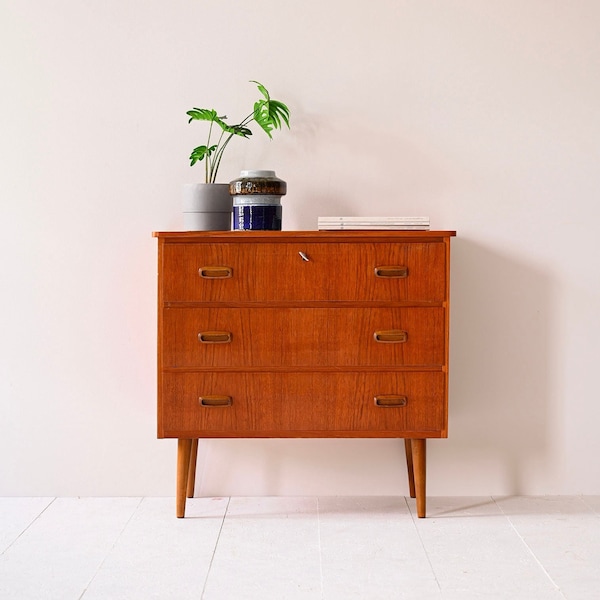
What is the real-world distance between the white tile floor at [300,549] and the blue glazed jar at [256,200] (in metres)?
0.90

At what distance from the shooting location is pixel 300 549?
2.47 metres

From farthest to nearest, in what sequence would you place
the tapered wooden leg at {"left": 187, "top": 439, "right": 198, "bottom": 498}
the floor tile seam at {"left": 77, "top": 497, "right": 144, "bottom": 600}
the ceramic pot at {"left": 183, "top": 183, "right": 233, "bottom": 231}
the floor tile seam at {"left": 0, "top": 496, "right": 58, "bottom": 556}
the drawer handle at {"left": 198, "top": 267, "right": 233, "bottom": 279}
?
the tapered wooden leg at {"left": 187, "top": 439, "right": 198, "bottom": 498}
the ceramic pot at {"left": 183, "top": 183, "right": 233, "bottom": 231}
the drawer handle at {"left": 198, "top": 267, "right": 233, "bottom": 279}
the floor tile seam at {"left": 0, "top": 496, "right": 58, "bottom": 556}
the floor tile seam at {"left": 77, "top": 497, "right": 144, "bottom": 600}

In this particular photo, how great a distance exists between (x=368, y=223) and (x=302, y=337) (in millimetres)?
391

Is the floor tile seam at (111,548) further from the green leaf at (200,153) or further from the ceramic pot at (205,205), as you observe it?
the green leaf at (200,153)

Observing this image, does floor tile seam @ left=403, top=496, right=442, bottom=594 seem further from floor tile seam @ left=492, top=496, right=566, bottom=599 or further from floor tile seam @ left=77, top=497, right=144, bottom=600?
floor tile seam @ left=77, top=497, right=144, bottom=600

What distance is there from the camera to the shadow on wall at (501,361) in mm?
2980

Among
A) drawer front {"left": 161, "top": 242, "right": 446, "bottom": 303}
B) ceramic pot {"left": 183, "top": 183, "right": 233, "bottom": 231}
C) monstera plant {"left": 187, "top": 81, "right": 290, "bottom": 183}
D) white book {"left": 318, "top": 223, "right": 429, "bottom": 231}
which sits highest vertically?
monstera plant {"left": 187, "top": 81, "right": 290, "bottom": 183}

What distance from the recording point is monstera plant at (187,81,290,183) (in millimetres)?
2803

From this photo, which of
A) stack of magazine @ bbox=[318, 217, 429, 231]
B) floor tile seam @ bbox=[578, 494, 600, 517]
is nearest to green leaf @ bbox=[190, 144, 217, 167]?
stack of magazine @ bbox=[318, 217, 429, 231]

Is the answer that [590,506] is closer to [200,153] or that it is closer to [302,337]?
[302,337]

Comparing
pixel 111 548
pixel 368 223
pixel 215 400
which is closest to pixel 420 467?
pixel 215 400

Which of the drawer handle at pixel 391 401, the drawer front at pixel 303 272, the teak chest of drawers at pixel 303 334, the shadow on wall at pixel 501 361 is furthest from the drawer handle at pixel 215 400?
the shadow on wall at pixel 501 361

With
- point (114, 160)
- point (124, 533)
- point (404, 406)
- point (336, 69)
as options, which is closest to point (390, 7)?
point (336, 69)

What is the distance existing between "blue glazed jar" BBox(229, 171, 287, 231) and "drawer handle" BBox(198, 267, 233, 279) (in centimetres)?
16
